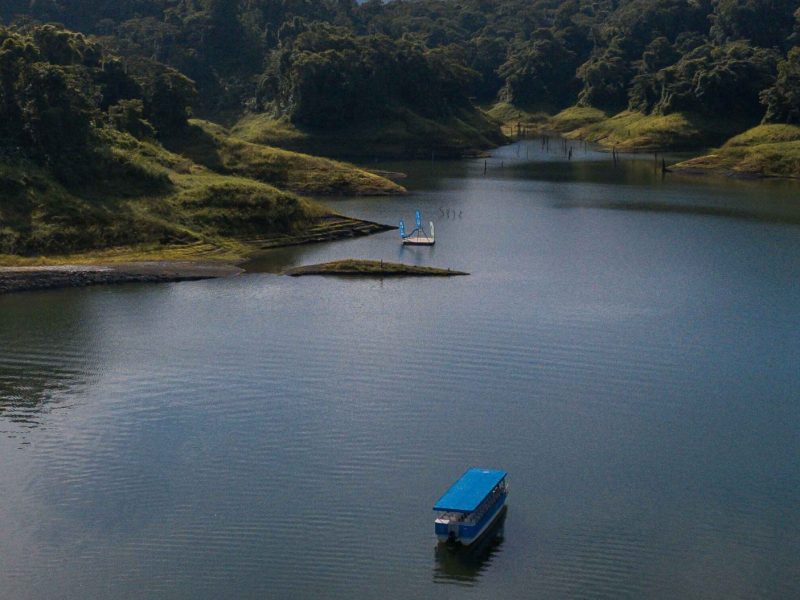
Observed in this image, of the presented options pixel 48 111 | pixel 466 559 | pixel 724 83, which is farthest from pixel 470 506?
pixel 724 83

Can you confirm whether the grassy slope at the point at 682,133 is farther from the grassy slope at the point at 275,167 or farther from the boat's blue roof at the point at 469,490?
the boat's blue roof at the point at 469,490

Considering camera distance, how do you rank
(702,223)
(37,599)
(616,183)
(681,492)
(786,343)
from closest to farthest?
(37,599) < (681,492) < (786,343) < (702,223) < (616,183)

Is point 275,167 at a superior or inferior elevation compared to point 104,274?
superior

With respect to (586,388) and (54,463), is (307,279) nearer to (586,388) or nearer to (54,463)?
(586,388)

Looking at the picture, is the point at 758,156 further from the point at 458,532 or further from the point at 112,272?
the point at 458,532

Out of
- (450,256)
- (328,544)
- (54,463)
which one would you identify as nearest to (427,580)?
(328,544)

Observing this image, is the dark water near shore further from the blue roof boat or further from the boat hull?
the blue roof boat
